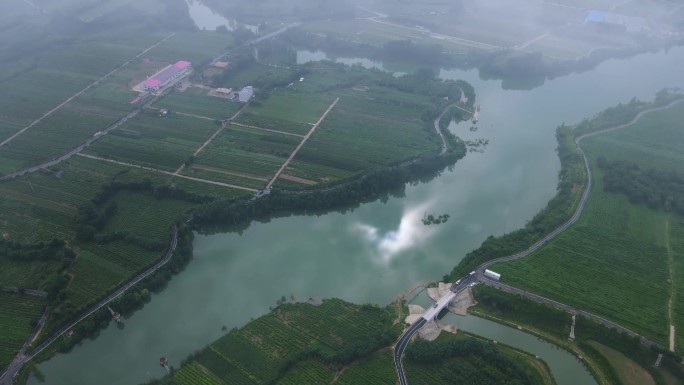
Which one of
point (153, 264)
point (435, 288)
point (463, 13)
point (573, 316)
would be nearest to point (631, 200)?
point (573, 316)

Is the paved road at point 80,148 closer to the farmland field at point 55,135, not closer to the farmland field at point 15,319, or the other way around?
the farmland field at point 55,135

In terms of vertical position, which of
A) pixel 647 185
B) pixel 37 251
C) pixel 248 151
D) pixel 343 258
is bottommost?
pixel 37 251

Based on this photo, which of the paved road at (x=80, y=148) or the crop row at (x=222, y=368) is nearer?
→ the crop row at (x=222, y=368)

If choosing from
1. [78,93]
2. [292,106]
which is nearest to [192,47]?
[78,93]

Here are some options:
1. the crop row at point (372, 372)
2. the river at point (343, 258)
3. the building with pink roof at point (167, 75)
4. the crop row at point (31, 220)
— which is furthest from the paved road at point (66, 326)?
the building with pink roof at point (167, 75)

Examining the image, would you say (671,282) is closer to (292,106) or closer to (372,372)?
(372,372)

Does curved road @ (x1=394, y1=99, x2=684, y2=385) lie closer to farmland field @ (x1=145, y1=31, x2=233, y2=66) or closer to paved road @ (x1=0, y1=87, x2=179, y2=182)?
paved road @ (x1=0, y1=87, x2=179, y2=182)
